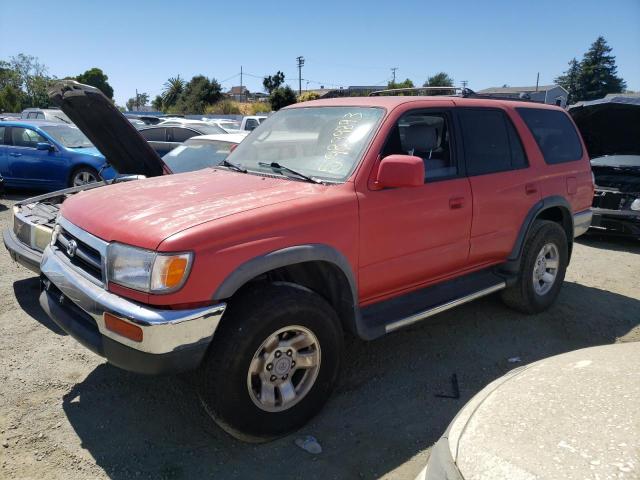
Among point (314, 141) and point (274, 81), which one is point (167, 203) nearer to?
point (314, 141)

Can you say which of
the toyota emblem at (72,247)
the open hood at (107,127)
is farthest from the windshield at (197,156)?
the toyota emblem at (72,247)

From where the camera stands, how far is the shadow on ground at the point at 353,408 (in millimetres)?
2750

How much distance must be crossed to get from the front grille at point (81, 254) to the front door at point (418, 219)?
5.04 ft

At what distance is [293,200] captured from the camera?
2943 mm

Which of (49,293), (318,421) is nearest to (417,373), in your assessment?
(318,421)

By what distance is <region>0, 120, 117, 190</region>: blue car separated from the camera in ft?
33.1

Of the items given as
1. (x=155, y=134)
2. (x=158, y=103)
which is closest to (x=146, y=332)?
(x=155, y=134)

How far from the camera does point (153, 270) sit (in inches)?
96.7

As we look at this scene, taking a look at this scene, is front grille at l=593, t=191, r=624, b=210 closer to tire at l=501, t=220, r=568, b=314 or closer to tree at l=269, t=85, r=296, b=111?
tire at l=501, t=220, r=568, b=314

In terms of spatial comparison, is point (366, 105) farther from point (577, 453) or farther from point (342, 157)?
point (577, 453)

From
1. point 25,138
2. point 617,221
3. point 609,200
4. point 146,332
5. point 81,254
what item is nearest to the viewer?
point 146,332

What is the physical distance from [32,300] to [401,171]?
370 cm

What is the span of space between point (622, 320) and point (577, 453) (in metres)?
3.88

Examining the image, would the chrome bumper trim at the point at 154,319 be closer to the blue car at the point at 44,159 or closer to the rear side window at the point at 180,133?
the blue car at the point at 44,159
